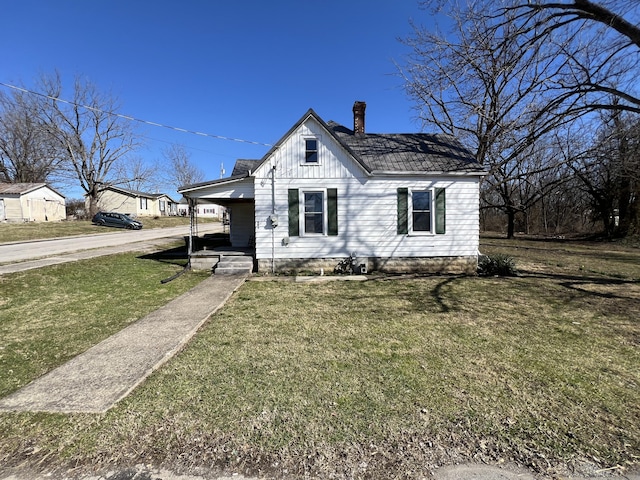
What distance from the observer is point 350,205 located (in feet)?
32.7

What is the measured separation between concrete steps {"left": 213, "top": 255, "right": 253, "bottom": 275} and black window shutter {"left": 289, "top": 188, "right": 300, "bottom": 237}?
170cm

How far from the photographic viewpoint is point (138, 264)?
11.4 metres

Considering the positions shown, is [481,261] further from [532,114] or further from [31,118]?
[31,118]

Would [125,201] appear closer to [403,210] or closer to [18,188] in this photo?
[18,188]

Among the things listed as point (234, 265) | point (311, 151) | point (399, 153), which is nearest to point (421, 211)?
point (399, 153)

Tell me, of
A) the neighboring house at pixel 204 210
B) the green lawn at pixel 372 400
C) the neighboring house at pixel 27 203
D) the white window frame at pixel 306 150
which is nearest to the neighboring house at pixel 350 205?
the white window frame at pixel 306 150

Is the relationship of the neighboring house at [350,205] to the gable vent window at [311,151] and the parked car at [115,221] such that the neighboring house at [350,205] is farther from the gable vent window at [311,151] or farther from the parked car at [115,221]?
the parked car at [115,221]

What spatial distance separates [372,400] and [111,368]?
2916 millimetres

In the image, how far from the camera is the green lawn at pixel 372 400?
2.28 meters

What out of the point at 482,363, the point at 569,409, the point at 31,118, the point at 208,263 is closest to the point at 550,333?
the point at 482,363

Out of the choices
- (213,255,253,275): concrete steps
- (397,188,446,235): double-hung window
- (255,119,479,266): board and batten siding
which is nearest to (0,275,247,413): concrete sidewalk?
(213,255,253,275): concrete steps

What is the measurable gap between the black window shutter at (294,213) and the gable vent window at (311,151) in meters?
1.04

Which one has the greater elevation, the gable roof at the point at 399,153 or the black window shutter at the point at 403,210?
the gable roof at the point at 399,153

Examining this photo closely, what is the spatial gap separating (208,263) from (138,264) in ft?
9.99
